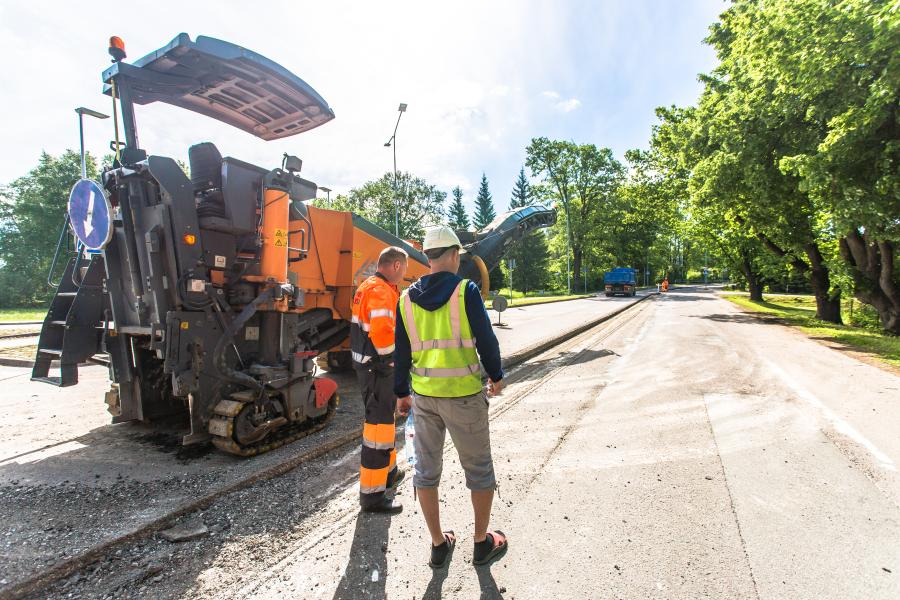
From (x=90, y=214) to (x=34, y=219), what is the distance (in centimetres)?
4456

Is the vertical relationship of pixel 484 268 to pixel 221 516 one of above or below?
above

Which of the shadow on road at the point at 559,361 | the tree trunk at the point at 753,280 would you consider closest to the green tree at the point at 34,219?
the shadow on road at the point at 559,361

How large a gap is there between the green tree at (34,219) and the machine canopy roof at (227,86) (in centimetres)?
3869

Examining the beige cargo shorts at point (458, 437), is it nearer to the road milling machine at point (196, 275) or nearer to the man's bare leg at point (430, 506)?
the man's bare leg at point (430, 506)

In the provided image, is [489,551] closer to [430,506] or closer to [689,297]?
[430,506]

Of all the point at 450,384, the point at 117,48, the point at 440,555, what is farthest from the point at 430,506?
the point at 117,48

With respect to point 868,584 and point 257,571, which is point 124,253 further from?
point 868,584

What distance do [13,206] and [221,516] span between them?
49.2 metres

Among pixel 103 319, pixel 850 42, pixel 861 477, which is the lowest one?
pixel 861 477

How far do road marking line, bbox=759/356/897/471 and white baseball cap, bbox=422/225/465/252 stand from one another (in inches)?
170

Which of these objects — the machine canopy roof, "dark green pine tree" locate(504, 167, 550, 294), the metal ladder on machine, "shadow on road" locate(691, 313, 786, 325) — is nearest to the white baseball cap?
the machine canopy roof

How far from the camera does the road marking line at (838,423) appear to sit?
3.95 metres

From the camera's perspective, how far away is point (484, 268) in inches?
366

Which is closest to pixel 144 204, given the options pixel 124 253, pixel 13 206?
pixel 124 253
